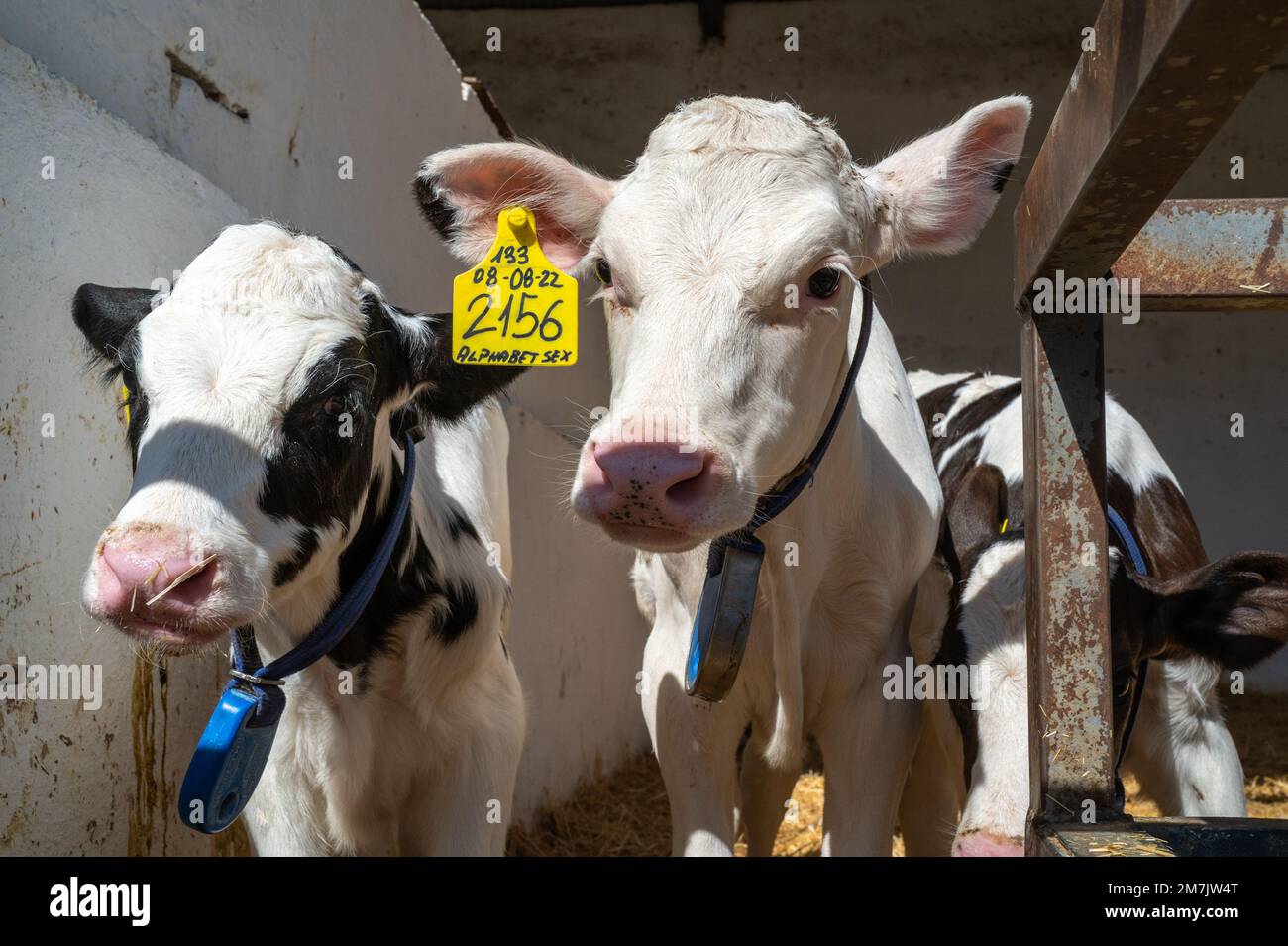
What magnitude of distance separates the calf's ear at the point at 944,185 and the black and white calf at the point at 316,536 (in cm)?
88

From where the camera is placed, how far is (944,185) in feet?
8.85

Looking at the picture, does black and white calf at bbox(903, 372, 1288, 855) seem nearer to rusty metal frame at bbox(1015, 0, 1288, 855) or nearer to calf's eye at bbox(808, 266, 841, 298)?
rusty metal frame at bbox(1015, 0, 1288, 855)

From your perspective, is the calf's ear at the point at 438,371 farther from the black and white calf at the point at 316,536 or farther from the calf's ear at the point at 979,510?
the calf's ear at the point at 979,510

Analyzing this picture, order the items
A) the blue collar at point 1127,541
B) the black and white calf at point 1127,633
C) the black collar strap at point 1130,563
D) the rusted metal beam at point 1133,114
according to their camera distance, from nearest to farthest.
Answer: the rusted metal beam at point 1133,114, the black and white calf at point 1127,633, the black collar strap at point 1130,563, the blue collar at point 1127,541

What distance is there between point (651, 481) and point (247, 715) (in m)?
0.95

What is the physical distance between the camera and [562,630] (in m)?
5.76

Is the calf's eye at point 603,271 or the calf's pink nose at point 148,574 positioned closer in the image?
the calf's pink nose at point 148,574

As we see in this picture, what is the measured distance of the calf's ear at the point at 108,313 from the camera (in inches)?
95.3

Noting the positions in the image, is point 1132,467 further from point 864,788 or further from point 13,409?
point 13,409
